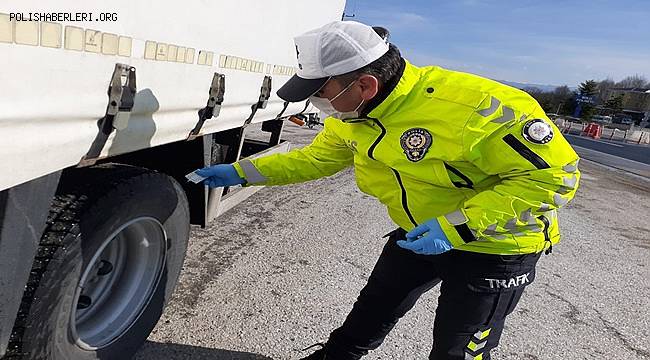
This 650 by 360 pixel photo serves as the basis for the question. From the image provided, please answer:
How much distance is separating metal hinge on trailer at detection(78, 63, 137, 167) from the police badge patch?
1.05 metres

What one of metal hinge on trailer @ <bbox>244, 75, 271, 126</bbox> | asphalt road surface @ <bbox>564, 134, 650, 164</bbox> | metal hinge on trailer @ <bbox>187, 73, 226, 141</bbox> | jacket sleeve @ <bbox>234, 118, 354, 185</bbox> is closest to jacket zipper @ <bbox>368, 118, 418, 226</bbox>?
jacket sleeve @ <bbox>234, 118, 354, 185</bbox>

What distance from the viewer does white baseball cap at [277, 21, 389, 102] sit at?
70.5 inches

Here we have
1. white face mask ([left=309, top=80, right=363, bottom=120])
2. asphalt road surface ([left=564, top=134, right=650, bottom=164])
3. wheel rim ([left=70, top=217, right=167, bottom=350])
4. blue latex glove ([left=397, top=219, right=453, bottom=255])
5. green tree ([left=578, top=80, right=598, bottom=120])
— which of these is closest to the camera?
blue latex glove ([left=397, top=219, right=453, bottom=255])

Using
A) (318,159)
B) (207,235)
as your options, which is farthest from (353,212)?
(318,159)

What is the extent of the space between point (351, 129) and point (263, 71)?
1438 millimetres

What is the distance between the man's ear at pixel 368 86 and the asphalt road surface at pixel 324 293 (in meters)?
1.67

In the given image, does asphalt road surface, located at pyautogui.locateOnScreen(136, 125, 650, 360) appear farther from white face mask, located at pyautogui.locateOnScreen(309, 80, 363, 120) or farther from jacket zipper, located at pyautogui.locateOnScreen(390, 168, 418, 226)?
white face mask, located at pyautogui.locateOnScreen(309, 80, 363, 120)

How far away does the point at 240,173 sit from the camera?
2.52m

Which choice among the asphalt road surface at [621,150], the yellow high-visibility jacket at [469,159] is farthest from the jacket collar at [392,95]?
the asphalt road surface at [621,150]

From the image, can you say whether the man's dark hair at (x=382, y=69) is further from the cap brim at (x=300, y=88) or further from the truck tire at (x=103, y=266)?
the truck tire at (x=103, y=266)

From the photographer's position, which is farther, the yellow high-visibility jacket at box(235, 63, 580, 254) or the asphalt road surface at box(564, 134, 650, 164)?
the asphalt road surface at box(564, 134, 650, 164)

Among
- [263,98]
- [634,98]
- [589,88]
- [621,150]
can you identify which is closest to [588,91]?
[589,88]

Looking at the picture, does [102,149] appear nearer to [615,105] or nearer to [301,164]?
[301,164]

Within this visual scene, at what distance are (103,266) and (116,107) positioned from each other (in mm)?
946
